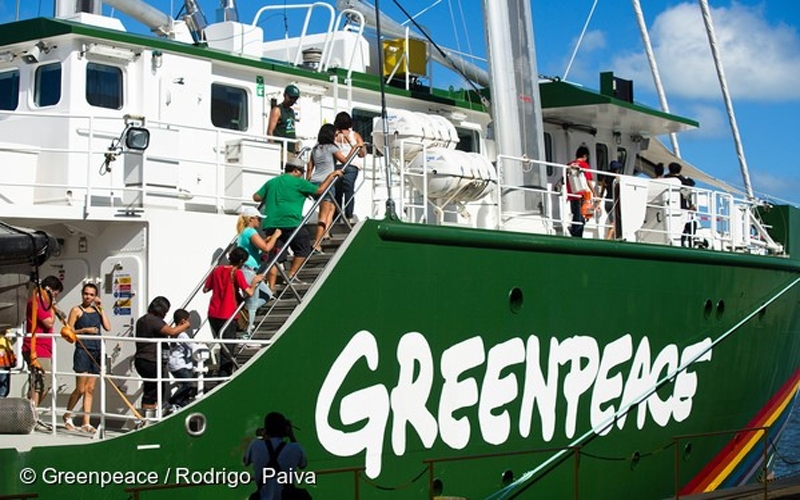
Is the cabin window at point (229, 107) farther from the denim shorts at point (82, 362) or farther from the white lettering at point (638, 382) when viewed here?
the white lettering at point (638, 382)

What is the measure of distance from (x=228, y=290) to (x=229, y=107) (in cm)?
321

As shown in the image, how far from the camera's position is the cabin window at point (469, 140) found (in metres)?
15.0

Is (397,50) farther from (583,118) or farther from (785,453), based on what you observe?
(785,453)

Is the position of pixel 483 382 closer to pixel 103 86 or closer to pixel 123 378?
pixel 123 378

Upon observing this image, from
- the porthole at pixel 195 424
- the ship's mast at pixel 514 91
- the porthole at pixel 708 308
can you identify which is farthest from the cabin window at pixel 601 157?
the porthole at pixel 195 424

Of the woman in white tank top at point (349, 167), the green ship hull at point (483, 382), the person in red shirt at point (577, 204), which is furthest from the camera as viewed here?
the person in red shirt at point (577, 204)

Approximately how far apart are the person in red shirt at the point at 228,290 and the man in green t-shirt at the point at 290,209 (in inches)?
19.1

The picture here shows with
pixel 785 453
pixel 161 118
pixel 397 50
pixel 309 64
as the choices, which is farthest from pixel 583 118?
pixel 785 453

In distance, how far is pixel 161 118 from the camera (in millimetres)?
11859

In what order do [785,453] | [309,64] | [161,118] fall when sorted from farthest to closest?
[785,453] < [309,64] < [161,118]

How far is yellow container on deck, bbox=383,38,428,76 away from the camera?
14.7 metres

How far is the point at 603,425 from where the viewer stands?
1229 cm

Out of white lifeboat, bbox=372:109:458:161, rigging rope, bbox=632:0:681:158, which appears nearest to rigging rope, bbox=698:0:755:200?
rigging rope, bbox=632:0:681:158

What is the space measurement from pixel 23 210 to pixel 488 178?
4.37 meters
